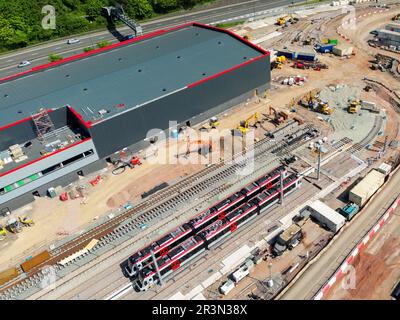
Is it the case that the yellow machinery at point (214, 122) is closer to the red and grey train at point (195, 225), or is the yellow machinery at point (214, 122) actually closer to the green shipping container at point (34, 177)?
the red and grey train at point (195, 225)

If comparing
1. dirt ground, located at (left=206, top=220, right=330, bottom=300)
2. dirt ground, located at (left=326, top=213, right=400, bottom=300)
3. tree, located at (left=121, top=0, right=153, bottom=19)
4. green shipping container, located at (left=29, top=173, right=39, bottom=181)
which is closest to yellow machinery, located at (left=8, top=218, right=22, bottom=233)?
green shipping container, located at (left=29, top=173, right=39, bottom=181)

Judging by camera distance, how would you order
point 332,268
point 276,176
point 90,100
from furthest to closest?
point 90,100, point 276,176, point 332,268

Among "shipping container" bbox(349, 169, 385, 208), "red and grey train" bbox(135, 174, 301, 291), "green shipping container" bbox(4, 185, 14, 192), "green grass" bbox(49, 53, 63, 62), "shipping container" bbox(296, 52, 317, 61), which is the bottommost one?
"red and grey train" bbox(135, 174, 301, 291)

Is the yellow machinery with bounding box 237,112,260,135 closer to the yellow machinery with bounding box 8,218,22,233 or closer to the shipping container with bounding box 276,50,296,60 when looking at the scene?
the shipping container with bounding box 276,50,296,60

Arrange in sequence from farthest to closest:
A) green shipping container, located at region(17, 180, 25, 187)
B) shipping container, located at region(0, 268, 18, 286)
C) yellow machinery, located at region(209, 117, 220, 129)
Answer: yellow machinery, located at region(209, 117, 220, 129), green shipping container, located at region(17, 180, 25, 187), shipping container, located at region(0, 268, 18, 286)

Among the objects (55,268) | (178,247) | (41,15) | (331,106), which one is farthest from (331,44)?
(41,15)

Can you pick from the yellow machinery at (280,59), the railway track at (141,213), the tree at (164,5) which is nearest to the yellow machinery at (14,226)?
the railway track at (141,213)
